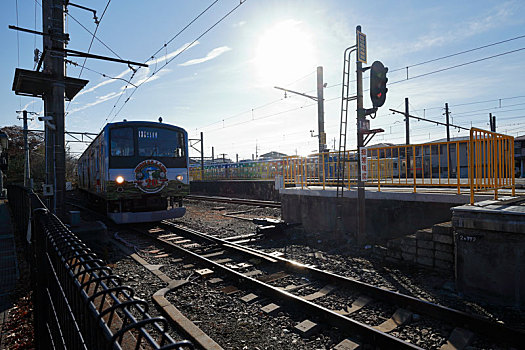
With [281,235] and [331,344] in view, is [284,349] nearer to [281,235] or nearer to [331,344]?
[331,344]

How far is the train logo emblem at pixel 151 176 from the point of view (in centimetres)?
1045

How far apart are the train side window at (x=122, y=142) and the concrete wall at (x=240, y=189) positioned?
10.6 m

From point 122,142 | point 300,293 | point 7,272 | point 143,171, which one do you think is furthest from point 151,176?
point 300,293

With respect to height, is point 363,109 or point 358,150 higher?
point 363,109

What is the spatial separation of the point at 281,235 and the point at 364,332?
5692mm

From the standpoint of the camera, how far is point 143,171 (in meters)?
A: 10.5

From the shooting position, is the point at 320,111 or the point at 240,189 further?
the point at 240,189

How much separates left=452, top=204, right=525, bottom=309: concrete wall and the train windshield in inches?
344

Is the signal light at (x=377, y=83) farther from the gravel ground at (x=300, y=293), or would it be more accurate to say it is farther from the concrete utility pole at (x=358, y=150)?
the gravel ground at (x=300, y=293)

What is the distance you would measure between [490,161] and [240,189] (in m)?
18.0

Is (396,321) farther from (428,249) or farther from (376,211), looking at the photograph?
(376,211)

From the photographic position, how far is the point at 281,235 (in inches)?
374

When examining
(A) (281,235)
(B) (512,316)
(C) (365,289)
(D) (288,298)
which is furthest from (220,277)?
(B) (512,316)

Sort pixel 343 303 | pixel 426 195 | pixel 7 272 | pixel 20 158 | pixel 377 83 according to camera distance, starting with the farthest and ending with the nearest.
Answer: pixel 20 158, pixel 377 83, pixel 426 195, pixel 7 272, pixel 343 303
